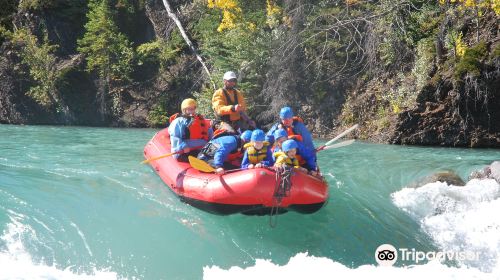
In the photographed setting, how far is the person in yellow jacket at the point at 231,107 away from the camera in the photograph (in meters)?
8.67

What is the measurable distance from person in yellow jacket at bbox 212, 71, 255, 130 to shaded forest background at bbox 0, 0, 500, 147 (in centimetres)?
497

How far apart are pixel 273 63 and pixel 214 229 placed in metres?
9.71

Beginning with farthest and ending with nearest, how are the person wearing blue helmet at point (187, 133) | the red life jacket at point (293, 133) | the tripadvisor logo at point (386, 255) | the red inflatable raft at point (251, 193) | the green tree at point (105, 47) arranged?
the green tree at point (105, 47)
the person wearing blue helmet at point (187, 133)
the red life jacket at point (293, 133)
the red inflatable raft at point (251, 193)
the tripadvisor logo at point (386, 255)

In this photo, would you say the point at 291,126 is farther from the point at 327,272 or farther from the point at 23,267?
the point at 23,267

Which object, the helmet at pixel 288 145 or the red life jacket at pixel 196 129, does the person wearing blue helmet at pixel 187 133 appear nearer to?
the red life jacket at pixel 196 129

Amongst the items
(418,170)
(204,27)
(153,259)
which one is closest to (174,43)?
(204,27)

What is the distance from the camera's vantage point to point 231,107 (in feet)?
28.3

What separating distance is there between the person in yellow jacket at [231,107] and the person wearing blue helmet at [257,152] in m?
1.92

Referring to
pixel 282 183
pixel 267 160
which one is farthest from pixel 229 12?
pixel 282 183

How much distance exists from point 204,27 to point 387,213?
11580 mm

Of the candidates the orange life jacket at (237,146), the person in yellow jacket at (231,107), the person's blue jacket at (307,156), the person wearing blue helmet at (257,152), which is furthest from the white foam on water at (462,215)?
the person in yellow jacket at (231,107)

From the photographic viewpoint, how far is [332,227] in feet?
21.8

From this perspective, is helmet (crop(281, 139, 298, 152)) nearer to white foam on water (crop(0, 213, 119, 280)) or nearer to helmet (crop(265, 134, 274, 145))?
helmet (crop(265, 134, 274, 145))

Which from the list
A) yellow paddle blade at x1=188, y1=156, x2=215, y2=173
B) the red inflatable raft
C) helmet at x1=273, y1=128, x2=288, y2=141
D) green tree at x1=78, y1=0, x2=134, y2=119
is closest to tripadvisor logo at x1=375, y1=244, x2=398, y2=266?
the red inflatable raft
